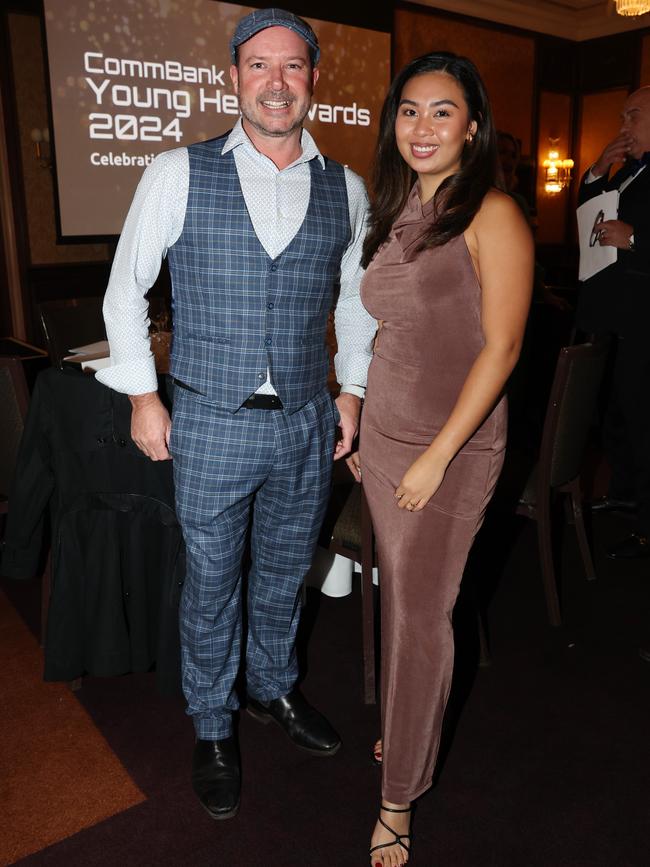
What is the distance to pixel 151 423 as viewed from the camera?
172cm

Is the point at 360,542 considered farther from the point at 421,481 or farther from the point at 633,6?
the point at 633,6

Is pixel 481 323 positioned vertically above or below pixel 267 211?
below

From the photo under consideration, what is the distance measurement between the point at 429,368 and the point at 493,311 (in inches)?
6.8

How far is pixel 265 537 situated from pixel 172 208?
785 mm

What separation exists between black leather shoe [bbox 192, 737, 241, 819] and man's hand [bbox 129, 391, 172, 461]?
722 millimetres

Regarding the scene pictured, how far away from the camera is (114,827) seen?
1.75m

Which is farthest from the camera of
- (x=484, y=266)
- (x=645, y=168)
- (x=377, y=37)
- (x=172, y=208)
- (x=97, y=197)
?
(x=377, y=37)

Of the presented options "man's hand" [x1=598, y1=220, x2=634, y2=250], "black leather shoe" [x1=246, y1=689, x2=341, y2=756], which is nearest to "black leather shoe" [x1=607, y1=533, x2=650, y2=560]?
"man's hand" [x1=598, y1=220, x2=634, y2=250]

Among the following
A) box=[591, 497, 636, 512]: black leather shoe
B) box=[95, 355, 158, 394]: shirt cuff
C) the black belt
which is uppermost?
box=[95, 355, 158, 394]: shirt cuff

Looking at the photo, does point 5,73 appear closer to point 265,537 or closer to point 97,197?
point 97,197

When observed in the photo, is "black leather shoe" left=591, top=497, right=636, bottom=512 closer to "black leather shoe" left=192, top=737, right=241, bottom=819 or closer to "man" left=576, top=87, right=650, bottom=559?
"man" left=576, top=87, right=650, bottom=559

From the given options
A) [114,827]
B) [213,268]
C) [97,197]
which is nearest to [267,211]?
[213,268]

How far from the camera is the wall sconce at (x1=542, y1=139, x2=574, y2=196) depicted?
336 inches

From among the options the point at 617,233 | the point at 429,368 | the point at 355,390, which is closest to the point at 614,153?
the point at 617,233
